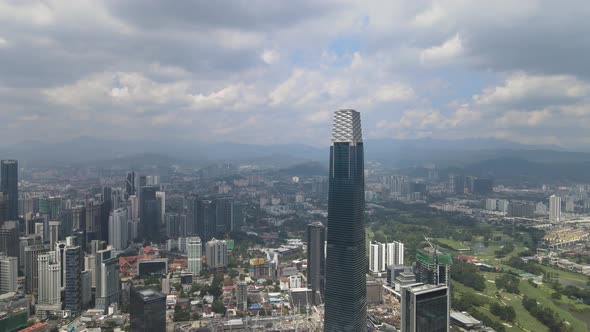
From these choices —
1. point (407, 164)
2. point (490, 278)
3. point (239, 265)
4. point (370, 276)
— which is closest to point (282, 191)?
point (407, 164)

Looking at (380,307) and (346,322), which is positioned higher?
(346,322)

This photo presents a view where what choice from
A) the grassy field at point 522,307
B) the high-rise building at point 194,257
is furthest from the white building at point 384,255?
the high-rise building at point 194,257

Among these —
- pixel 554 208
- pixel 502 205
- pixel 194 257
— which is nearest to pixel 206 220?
pixel 194 257

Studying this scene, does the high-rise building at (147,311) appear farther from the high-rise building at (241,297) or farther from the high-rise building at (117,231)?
the high-rise building at (117,231)

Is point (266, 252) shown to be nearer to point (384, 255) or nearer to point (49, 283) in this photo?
point (384, 255)

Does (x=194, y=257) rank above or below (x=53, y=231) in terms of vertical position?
below

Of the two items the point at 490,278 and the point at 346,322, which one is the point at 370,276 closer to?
the point at 490,278
